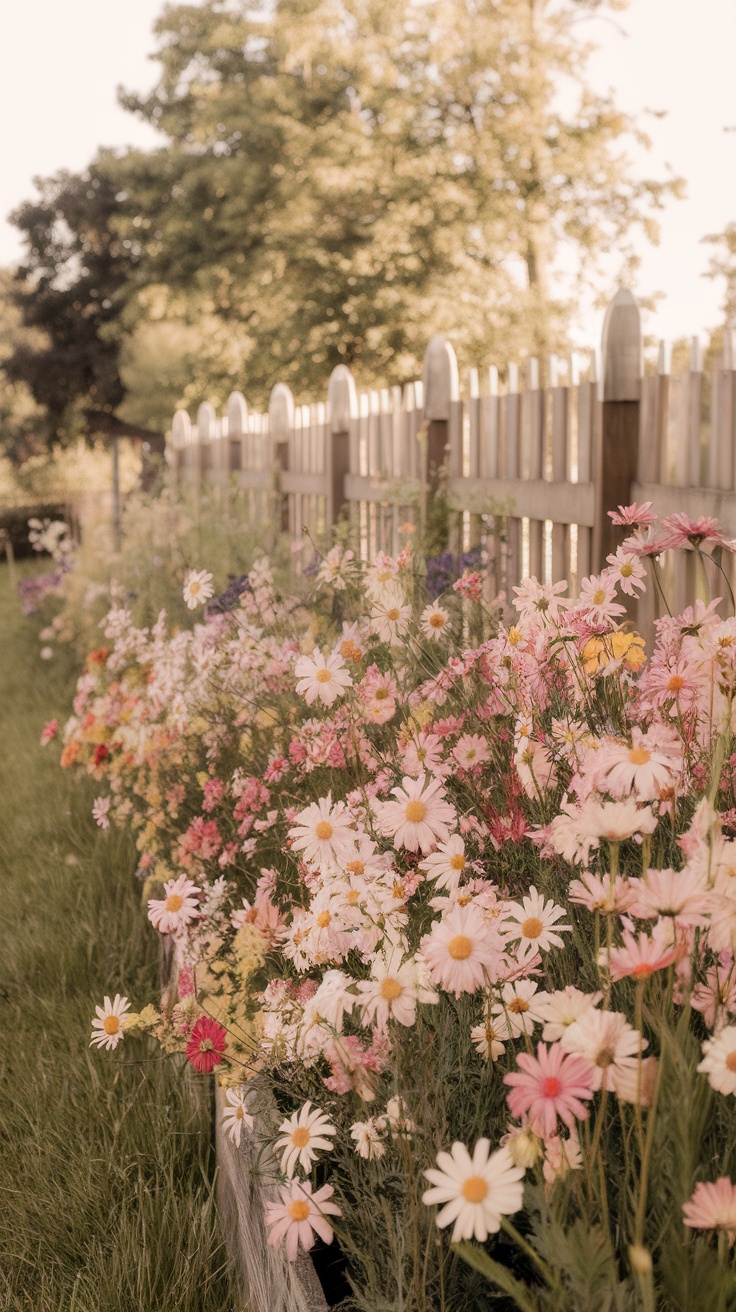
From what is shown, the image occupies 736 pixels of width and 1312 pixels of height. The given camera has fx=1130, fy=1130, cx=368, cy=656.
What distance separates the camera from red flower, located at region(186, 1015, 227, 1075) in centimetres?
153

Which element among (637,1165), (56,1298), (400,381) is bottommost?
(56,1298)

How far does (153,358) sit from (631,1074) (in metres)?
20.6

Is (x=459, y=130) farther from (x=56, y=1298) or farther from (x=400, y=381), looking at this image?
(x=56, y=1298)

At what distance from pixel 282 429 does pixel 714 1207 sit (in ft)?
25.8

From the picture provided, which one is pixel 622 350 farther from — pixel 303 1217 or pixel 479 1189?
pixel 479 1189

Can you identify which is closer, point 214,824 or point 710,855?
point 710,855

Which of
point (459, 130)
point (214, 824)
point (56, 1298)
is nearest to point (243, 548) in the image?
point (214, 824)

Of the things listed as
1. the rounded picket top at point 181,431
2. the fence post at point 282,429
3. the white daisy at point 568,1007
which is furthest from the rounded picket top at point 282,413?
the white daisy at point 568,1007

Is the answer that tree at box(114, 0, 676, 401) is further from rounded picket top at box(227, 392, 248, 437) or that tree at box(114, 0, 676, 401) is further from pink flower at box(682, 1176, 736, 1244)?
pink flower at box(682, 1176, 736, 1244)

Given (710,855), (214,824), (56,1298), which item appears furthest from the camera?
(214,824)

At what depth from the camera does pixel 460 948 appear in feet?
3.49

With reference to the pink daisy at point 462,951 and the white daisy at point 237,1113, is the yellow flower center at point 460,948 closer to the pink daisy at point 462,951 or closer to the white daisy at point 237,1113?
the pink daisy at point 462,951

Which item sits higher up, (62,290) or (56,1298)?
(62,290)

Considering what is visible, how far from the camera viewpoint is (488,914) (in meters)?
1.24
